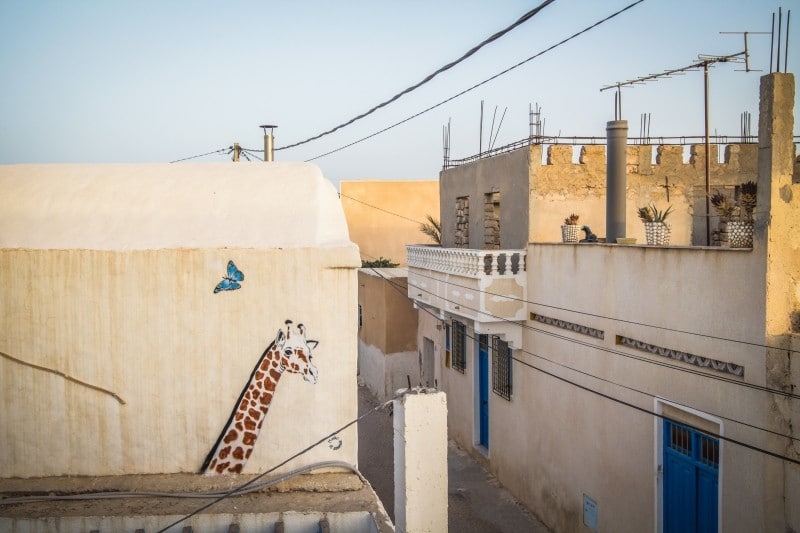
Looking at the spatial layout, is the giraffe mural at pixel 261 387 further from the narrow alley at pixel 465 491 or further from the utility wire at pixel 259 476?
the narrow alley at pixel 465 491

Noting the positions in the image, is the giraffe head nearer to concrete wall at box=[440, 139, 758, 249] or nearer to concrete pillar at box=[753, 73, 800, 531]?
concrete pillar at box=[753, 73, 800, 531]

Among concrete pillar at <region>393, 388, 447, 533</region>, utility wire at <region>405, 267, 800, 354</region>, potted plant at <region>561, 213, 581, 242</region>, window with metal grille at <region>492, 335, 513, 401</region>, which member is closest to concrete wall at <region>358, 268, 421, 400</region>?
utility wire at <region>405, 267, 800, 354</region>

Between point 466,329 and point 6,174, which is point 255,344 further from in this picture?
point 466,329

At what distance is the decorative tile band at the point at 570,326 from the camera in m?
9.79

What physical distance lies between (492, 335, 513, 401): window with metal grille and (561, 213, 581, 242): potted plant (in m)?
2.10

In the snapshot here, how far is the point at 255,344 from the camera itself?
759cm

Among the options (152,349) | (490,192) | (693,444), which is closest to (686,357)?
(693,444)

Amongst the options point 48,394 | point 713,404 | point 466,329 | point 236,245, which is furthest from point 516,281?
point 48,394

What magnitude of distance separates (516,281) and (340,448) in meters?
5.35

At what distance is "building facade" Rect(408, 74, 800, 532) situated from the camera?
22.4ft

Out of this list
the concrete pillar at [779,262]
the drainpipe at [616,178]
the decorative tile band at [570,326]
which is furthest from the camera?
the drainpipe at [616,178]

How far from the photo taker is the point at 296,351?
298 inches

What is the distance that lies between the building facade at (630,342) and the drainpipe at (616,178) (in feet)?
3.31

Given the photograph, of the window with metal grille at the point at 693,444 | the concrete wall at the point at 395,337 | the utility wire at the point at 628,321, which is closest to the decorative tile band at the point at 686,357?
the utility wire at the point at 628,321
